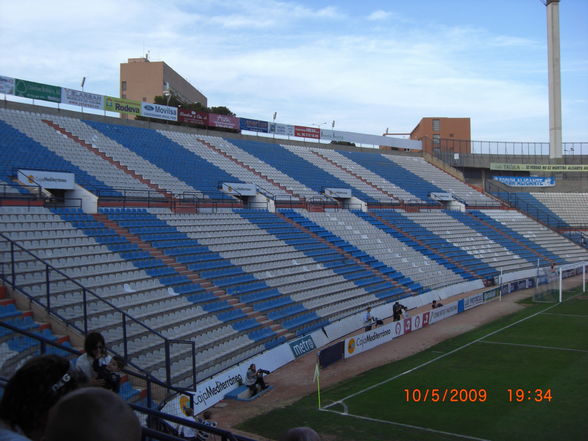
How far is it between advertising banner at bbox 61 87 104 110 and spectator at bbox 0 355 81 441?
3407 centimetres

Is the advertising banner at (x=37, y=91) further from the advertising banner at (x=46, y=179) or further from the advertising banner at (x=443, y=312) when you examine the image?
the advertising banner at (x=443, y=312)

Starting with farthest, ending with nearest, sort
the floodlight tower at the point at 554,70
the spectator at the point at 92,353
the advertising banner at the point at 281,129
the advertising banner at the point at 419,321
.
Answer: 1. the advertising banner at the point at 281,129
2. the floodlight tower at the point at 554,70
3. the advertising banner at the point at 419,321
4. the spectator at the point at 92,353

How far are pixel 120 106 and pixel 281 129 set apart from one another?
15.8m

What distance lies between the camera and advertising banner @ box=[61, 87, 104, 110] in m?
33.3

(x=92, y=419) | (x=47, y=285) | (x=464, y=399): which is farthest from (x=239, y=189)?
(x=92, y=419)

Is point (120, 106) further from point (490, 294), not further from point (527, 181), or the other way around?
point (527, 181)

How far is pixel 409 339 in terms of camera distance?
75.2 ft

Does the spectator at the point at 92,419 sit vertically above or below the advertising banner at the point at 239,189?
below

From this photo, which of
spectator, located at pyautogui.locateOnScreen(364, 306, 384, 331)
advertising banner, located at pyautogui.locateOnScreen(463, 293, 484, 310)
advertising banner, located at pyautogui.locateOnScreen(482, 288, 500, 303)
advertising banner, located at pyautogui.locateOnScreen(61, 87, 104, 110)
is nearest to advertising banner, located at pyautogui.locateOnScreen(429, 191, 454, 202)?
advertising banner, located at pyautogui.locateOnScreen(482, 288, 500, 303)

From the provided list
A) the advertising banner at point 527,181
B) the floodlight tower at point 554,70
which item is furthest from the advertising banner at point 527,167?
the floodlight tower at point 554,70

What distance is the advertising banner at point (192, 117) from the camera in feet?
134

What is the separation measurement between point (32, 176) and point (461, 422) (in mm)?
18541

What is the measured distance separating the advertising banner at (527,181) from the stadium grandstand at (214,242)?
17.6 feet

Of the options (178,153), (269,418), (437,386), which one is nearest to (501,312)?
(437,386)
